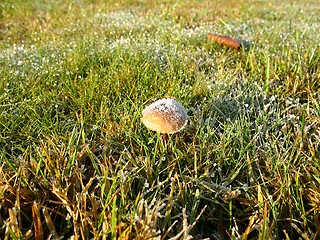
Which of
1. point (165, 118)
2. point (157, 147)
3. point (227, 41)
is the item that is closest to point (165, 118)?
point (165, 118)

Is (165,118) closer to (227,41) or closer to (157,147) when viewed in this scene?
(157,147)

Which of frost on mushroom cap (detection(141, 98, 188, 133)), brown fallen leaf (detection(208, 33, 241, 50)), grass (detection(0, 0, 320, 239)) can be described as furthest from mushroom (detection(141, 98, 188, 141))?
brown fallen leaf (detection(208, 33, 241, 50))

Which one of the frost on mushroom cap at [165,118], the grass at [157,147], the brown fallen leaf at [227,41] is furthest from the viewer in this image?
the brown fallen leaf at [227,41]

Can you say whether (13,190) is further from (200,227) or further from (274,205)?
(274,205)

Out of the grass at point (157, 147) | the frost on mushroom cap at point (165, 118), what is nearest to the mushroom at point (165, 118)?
the frost on mushroom cap at point (165, 118)

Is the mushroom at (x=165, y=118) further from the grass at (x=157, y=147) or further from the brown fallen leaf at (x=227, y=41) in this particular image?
the brown fallen leaf at (x=227, y=41)

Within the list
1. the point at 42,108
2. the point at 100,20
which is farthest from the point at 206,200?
the point at 100,20

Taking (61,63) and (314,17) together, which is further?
(314,17)
